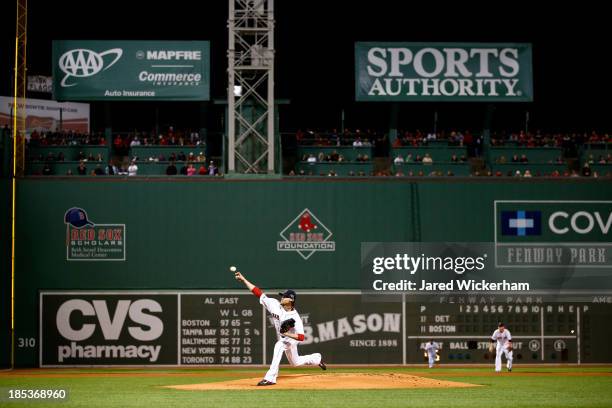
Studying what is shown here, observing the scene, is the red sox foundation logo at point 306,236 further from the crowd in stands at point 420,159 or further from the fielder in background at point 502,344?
the fielder in background at point 502,344

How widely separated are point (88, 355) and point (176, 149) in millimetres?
8834

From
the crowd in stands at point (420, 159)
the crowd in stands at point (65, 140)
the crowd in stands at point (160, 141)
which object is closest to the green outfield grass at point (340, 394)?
the crowd in stands at point (420, 159)

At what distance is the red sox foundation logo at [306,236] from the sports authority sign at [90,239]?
5.53 metres

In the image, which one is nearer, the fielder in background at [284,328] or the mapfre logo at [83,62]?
the fielder in background at [284,328]

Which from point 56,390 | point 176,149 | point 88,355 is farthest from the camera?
point 176,149

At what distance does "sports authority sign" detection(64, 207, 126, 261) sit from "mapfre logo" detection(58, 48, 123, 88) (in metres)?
6.68

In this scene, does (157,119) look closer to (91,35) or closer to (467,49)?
(91,35)

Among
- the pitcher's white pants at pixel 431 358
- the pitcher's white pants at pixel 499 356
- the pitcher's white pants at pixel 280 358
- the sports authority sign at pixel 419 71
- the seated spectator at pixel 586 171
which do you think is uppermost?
the sports authority sign at pixel 419 71

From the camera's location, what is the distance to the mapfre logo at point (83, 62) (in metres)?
35.4

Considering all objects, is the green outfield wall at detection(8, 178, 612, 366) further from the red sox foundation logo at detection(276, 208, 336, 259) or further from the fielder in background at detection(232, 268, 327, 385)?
the fielder in background at detection(232, 268, 327, 385)

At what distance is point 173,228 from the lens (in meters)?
31.5

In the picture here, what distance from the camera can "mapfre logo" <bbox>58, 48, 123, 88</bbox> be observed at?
35375mm

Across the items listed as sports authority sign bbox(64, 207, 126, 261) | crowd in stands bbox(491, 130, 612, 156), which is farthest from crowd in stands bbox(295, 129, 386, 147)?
sports authority sign bbox(64, 207, 126, 261)

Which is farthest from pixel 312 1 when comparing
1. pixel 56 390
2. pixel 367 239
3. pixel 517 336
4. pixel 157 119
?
pixel 56 390
